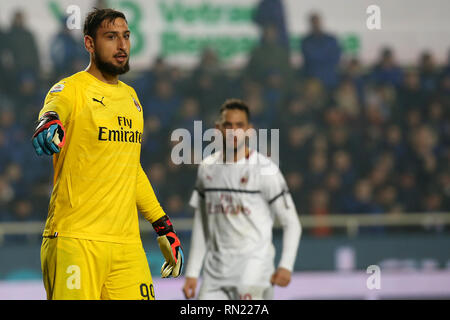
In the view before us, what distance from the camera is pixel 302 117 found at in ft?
36.7

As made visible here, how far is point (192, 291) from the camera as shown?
5.78 m

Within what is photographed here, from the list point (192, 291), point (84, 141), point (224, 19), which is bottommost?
point (192, 291)

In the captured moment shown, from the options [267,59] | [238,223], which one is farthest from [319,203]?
[238,223]

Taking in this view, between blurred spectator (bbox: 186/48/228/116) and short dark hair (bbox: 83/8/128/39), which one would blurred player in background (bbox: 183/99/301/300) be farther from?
blurred spectator (bbox: 186/48/228/116)

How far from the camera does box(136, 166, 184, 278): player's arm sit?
436 centimetres

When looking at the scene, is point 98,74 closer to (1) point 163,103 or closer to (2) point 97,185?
(2) point 97,185

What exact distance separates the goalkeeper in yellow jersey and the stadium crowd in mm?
5882

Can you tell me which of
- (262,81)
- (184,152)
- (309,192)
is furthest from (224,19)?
(309,192)

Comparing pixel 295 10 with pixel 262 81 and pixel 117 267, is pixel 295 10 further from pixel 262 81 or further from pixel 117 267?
pixel 117 267

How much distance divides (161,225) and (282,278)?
4.71 ft

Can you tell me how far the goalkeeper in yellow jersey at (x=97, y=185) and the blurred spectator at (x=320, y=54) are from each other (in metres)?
7.57

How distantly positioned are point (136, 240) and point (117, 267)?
0.20m
